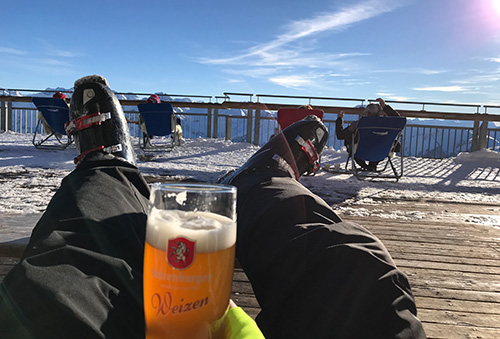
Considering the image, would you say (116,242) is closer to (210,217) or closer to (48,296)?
(48,296)

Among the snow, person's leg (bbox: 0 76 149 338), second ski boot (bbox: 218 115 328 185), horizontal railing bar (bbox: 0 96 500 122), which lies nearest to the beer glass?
person's leg (bbox: 0 76 149 338)

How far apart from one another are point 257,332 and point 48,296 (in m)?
0.47

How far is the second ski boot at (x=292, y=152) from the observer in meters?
2.14

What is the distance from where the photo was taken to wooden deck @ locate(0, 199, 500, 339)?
1270mm

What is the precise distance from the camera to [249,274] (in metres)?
1.25

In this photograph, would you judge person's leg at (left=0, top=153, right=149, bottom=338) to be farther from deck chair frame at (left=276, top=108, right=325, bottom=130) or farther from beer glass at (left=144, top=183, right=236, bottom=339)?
deck chair frame at (left=276, top=108, right=325, bottom=130)

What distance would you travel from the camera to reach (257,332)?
2.13 feet

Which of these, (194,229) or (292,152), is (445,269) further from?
(194,229)

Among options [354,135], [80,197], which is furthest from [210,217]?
[354,135]

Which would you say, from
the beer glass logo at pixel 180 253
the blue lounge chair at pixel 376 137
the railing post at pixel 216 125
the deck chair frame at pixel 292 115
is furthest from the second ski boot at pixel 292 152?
the railing post at pixel 216 125

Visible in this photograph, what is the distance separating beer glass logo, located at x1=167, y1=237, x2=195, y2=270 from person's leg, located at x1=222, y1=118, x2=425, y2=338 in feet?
1.82

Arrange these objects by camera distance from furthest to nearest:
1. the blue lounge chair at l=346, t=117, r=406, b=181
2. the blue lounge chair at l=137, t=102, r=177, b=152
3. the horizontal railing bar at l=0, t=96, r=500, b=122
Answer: the horizontal railing bar at l=0, t=96, r=500, b=122 → the blue lounge chair at l=137, t=102, r=177, b=152 → the blue lounge chair at l=346, t=117, r=406, b=181

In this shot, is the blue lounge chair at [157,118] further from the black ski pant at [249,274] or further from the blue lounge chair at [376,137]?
the black ski pant at [249,274]

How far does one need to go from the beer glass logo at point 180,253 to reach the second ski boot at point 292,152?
4.60 ft
